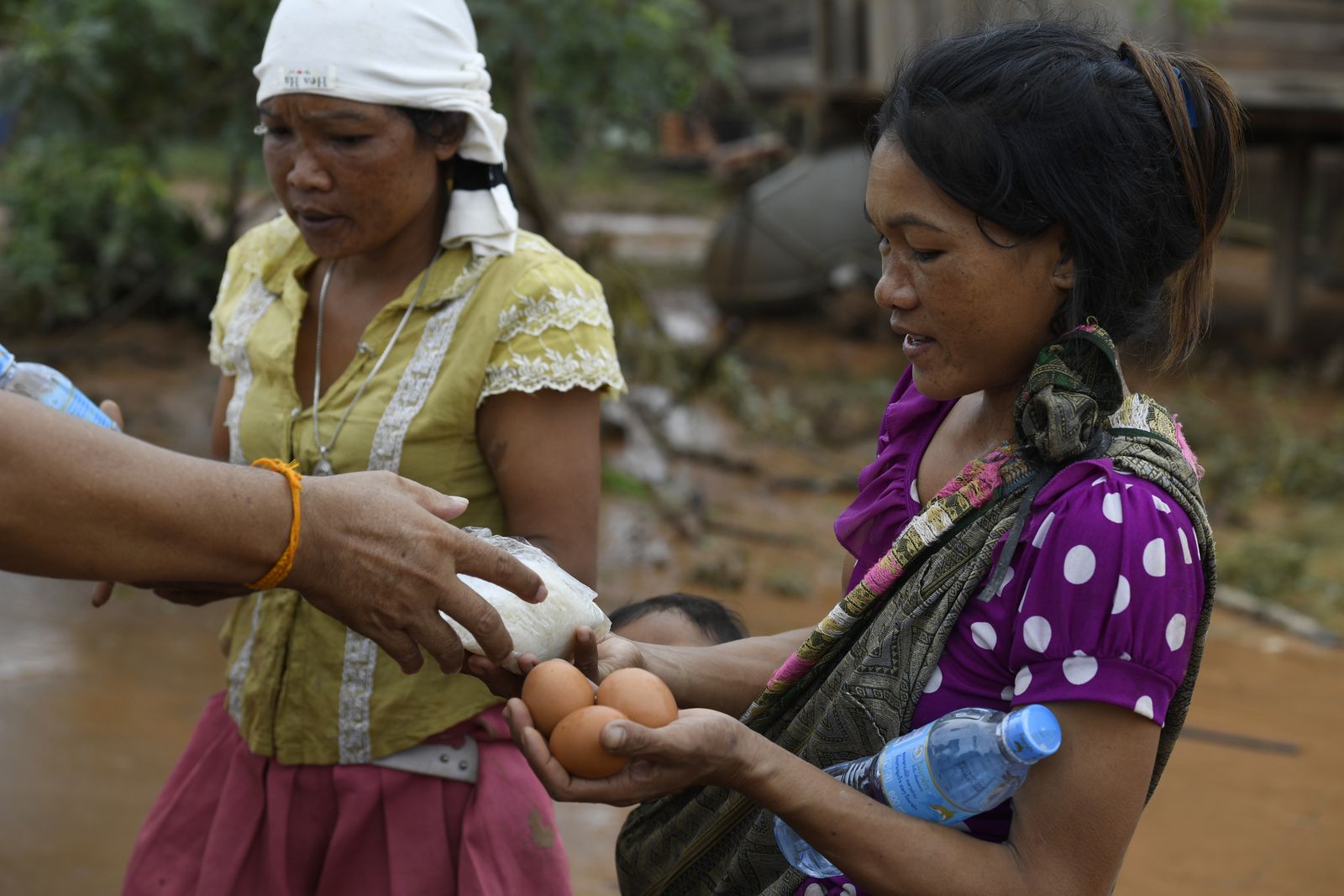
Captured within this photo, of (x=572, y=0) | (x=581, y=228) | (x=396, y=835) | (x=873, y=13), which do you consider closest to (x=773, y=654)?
(x=396, y=835)

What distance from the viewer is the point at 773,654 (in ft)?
7.06

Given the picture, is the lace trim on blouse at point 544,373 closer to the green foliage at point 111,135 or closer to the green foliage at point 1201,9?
the green foliage at point 111,135

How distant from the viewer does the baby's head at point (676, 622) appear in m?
2.50

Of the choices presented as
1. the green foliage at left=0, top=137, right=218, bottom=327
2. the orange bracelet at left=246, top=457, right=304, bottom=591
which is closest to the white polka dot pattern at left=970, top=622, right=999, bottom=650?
the orange bracelet at left=246, top=457, right=304, bottom=591

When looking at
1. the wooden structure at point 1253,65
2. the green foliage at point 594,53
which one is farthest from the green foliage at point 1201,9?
the green foliage at point 594,53

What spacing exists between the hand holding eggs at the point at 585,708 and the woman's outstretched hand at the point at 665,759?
2 cm

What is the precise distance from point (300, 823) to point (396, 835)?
0.63ft

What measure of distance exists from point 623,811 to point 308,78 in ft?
9.74

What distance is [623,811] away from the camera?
15.0 ft

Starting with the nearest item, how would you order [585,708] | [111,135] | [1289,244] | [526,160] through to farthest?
[585,708] → [526,160] → [111,135] → [1289,244]

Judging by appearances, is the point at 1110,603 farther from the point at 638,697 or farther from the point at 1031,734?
the point at 638,697

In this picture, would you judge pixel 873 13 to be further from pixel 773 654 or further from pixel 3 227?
pixel 773 654

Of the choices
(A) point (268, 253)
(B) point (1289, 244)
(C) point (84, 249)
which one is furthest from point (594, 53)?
(B) point (1289, 244)

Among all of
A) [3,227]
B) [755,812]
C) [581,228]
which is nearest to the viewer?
[755,812]
